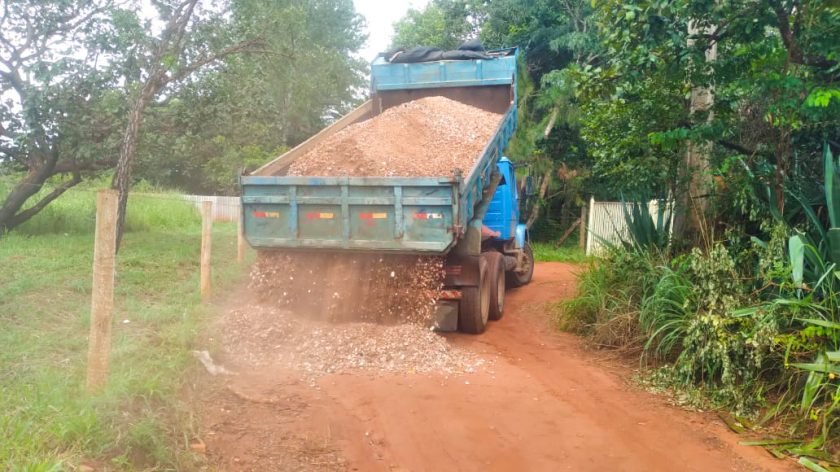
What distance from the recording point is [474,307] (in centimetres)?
750

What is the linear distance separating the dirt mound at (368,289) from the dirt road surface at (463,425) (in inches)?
41.8

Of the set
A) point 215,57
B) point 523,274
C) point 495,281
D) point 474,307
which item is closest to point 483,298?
point 474,307

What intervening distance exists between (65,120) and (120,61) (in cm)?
151

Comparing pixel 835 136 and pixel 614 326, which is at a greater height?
pixel 835 136

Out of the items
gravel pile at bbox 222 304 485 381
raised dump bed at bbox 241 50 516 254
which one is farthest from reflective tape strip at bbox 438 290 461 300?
raised dump bed at bbox 241 50 516 254

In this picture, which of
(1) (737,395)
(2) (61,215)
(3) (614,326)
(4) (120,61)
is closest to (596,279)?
(3) (614,326)

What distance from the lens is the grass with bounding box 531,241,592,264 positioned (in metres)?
17.5

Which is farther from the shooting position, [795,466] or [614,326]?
[614,326]

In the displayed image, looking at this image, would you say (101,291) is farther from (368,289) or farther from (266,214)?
(368,289)

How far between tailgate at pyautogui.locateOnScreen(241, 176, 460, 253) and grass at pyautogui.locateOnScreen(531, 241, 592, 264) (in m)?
10.6

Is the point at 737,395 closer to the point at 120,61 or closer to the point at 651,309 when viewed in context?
the point at 651,309

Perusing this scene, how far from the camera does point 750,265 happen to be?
5.98m

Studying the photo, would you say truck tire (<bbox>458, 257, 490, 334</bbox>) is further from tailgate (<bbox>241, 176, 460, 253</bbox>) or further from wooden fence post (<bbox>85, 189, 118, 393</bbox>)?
wooden fence post (<bbox>85, 189, 118, 393</bbox>)

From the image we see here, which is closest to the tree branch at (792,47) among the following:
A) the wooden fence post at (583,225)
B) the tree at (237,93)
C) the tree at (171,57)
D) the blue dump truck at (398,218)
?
the blue dump truck at (398,218)
